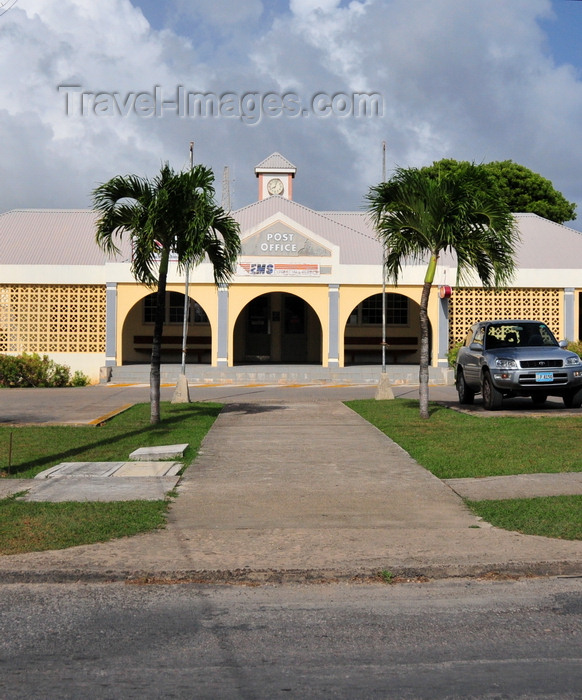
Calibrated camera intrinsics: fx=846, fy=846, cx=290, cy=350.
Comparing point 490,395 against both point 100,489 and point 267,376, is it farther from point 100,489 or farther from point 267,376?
point 267,376

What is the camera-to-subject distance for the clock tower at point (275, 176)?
39688 mm

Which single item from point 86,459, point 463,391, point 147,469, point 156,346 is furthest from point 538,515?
point 463,391

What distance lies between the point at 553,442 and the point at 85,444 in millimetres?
6804

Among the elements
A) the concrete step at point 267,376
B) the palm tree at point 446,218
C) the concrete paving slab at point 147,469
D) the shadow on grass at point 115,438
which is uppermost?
the palm tree at point 446,218

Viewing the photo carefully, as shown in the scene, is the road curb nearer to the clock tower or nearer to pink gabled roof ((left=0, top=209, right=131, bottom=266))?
pink gabled roof ((left=0, top=209, right=131, bottom=266))

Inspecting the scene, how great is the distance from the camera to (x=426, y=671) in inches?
164

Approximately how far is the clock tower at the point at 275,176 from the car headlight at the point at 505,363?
81.5 ft

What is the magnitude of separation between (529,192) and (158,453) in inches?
1716

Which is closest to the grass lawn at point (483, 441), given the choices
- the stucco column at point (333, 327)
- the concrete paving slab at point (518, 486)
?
the concrete paving slab at point (518, 486)

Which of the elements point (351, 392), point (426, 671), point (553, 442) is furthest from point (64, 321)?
point (426, 671)

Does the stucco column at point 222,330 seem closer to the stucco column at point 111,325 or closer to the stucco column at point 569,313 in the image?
the stucco column at point 111,325

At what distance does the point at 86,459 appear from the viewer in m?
11.1

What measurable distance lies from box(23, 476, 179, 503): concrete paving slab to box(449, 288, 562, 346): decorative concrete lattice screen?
919 inches

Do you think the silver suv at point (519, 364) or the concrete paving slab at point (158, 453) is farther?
the silver suv at point (519, 364)
